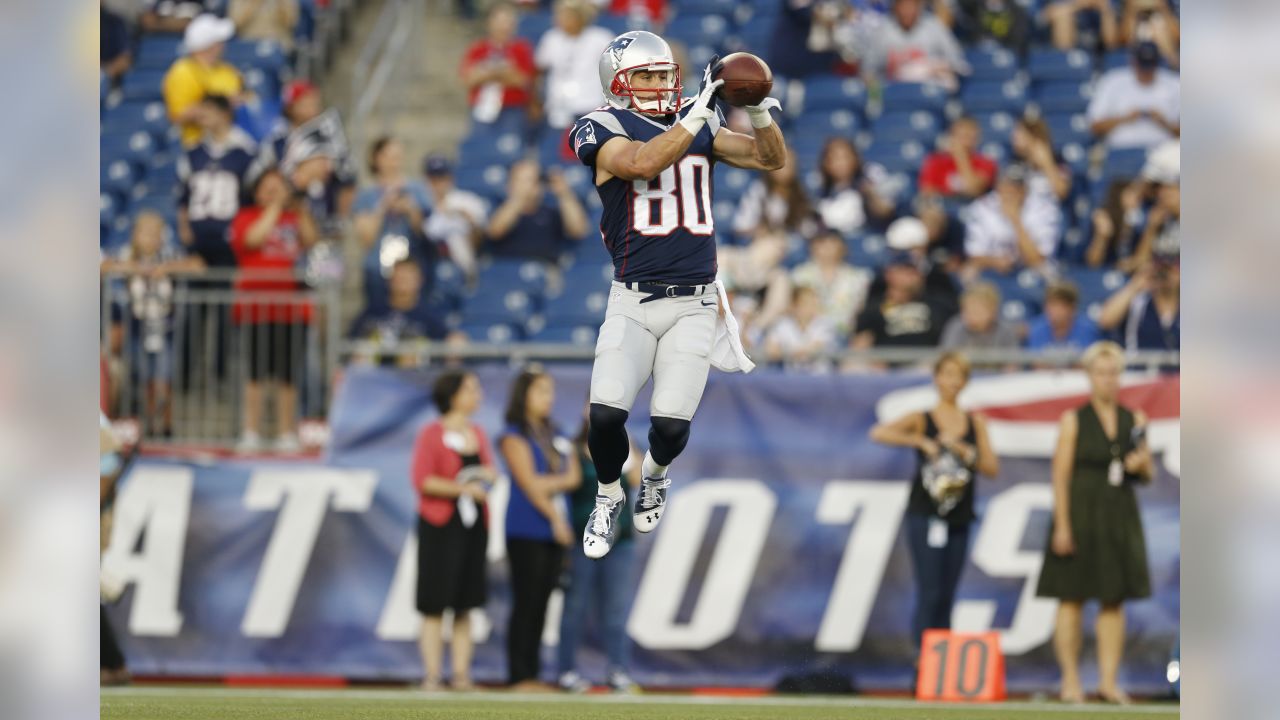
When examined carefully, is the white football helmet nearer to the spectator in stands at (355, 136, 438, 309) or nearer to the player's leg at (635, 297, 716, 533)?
the player's leg at (635, 297, 716, 533)

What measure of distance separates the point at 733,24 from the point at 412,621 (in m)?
6.35

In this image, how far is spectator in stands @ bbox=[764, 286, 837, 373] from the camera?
478 inches

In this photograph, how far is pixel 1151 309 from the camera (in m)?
12.3

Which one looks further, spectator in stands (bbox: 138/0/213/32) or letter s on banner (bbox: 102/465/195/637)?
spectator in stands (bbox: 138/0/213/32)

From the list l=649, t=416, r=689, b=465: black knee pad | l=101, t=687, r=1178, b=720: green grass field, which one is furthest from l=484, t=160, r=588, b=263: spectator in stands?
l=649, t=416, r=689, b=465: black knee pad

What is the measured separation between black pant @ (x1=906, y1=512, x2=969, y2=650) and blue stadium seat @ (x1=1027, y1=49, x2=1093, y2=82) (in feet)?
16.9

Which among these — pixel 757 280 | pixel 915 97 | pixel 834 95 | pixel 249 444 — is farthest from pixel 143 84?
pixel 915 97

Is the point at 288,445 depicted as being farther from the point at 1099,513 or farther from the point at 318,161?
the point at 1099,513

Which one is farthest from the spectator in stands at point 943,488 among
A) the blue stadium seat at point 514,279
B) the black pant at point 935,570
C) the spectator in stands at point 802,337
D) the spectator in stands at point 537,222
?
the spectator in stands at point 537,222

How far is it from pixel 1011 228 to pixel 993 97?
1.93 metres

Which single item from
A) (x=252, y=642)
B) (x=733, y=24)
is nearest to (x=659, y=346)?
(x=252, y=642)

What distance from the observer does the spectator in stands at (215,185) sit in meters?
13.0

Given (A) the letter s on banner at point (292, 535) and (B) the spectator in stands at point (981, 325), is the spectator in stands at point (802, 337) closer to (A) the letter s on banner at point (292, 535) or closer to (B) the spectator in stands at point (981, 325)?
(B) the spectator in stands at point (981, 325)
